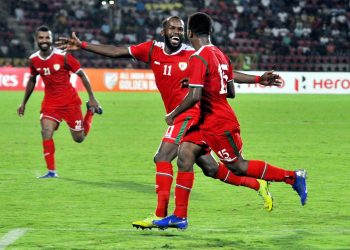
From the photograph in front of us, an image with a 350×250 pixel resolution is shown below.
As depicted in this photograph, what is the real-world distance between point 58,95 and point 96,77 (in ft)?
83.1

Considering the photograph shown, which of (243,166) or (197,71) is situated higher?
(197,71)

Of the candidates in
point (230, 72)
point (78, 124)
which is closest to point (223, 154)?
point (230, 72)

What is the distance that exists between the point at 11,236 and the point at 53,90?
20.0 ft

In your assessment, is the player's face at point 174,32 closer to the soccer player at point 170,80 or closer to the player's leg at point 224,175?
the soccer player at point 170,80

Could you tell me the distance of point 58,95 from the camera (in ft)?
46.0

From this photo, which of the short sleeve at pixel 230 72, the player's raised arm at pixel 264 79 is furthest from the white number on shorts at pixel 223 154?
the player's raised arm at pixel 264 79

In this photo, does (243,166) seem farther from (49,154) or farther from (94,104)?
(94,104)

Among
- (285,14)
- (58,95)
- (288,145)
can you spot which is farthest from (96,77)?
(58,95)

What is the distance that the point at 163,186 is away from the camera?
352 inches

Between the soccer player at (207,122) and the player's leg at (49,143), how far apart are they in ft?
16.0

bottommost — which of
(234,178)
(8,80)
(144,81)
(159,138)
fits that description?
(144,81)

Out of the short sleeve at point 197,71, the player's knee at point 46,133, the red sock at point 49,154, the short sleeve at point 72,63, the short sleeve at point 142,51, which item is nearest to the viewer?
the short sleeve at point 197,71

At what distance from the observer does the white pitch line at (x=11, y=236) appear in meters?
7.67

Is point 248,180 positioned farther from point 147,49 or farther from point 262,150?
point 262,150
